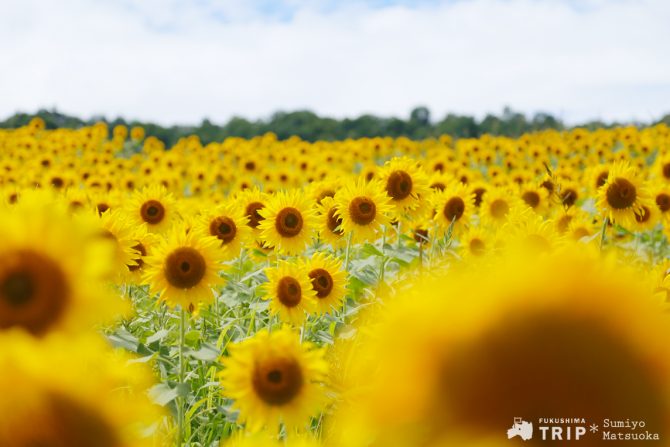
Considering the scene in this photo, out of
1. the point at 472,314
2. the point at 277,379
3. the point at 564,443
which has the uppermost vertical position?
the point at 472,314

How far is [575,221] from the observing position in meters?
6.02

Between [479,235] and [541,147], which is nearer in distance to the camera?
[479,235]

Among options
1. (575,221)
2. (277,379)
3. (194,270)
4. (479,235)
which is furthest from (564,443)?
(575,221)

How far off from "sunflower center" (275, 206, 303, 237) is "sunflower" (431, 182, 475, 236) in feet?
4.19

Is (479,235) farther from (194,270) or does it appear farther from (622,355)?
(622,355)

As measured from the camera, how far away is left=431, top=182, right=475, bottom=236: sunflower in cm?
560

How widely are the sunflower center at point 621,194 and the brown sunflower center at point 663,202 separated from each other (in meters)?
1.23

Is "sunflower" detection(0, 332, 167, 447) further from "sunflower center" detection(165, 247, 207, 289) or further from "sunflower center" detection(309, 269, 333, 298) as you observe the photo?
"sunflower center" detection(309, 269, 333, 298)

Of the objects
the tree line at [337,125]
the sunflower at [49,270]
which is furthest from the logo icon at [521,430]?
the tree line at [337,125]

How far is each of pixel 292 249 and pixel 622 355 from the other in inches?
164

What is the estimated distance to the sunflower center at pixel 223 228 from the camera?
188 inches

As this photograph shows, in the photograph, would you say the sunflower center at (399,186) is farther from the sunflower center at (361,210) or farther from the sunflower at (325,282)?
the sunflower at (325,282)

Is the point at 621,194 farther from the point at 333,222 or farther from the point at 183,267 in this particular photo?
the point at 183,267

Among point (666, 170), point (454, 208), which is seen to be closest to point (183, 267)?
point (454, 208)
